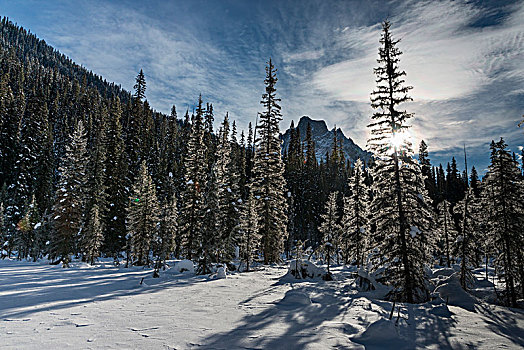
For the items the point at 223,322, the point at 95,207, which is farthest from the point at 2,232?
the point at 223,322

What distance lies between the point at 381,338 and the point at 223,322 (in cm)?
391

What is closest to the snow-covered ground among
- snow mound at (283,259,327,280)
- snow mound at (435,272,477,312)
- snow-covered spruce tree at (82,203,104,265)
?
snow mound at (435,272,477,312)

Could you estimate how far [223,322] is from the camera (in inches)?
276

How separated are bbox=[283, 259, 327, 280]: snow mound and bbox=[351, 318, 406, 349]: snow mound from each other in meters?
11.8

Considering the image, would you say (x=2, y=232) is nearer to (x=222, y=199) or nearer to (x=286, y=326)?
(x=222, y=199)

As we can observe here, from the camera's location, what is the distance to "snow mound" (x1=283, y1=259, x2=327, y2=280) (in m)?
18.9

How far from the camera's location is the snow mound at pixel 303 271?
1888 cm

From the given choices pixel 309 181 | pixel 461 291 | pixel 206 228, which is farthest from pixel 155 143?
pixel 461 291

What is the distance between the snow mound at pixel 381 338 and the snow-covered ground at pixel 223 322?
0.03 metres

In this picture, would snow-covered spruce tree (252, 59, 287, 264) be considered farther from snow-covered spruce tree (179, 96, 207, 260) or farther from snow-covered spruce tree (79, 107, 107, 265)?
snow-covered spruce tree (79, 107, 107, 265)

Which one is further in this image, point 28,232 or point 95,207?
point 28,232

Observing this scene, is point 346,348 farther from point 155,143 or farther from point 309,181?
point 155,143

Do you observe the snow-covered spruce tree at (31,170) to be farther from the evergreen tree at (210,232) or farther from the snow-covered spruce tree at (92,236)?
the evergreen tree at (210,232)

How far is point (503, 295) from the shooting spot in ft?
61.0
